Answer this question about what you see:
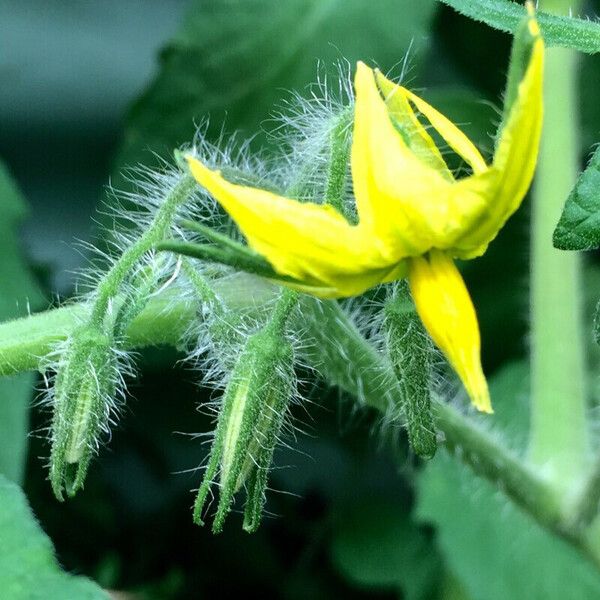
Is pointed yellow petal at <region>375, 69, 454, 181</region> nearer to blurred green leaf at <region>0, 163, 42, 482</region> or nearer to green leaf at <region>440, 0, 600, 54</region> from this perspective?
green leaf at <region>440, 0, 600, 54</region>

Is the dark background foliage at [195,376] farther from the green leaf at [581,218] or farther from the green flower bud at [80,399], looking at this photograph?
the green leaf at [581,218]

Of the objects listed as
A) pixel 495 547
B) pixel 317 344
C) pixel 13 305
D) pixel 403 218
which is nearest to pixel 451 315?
pixel 403 218

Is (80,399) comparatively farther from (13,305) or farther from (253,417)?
(13,305)

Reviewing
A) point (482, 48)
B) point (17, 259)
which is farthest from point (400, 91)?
point (482, 48)

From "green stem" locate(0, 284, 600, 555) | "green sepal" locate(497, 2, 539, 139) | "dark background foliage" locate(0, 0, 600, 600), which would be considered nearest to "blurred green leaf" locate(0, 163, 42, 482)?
"dark background foliage" locate(0, 0, 600, 600)

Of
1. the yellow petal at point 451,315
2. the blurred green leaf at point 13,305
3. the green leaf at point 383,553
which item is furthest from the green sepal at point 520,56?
the green leaf at point 383,553
